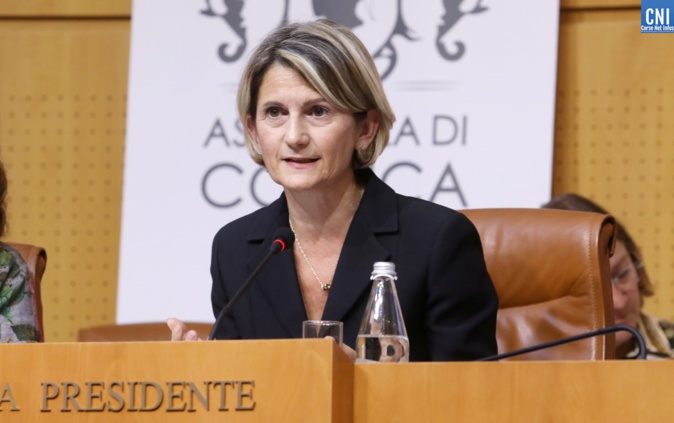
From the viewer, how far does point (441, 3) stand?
3.92m

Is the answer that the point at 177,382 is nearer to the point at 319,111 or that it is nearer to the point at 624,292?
the point at 319,111

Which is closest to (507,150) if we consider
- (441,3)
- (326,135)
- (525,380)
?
(441,3)

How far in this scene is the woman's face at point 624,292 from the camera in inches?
135

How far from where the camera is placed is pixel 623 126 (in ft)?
13.4

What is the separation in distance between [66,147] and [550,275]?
2.53 metres

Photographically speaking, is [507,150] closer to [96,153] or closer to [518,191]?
[518,191]

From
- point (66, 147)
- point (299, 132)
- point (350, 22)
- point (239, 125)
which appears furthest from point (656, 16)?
point (66, 147)

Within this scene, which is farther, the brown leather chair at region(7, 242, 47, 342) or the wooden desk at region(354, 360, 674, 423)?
the brown leather chair at region(7, 242, 47, 342)

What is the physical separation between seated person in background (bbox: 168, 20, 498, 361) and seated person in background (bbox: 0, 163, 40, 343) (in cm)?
51

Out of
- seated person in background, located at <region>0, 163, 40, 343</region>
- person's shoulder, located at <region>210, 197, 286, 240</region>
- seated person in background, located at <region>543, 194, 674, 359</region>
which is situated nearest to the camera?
person's shoulder, located at <region>210, 197, 286, 240</region>

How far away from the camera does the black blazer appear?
2.24 m

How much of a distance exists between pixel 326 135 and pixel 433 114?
5.21ft

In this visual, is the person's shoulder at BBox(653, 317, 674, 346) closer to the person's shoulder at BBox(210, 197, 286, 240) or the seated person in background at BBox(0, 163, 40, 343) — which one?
the person's shoulder at BBox(210, 197, 286, 240)

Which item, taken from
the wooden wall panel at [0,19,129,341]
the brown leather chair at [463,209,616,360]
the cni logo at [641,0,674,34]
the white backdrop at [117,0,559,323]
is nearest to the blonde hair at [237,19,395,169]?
the brown leather chair at [463,209,616,360]
